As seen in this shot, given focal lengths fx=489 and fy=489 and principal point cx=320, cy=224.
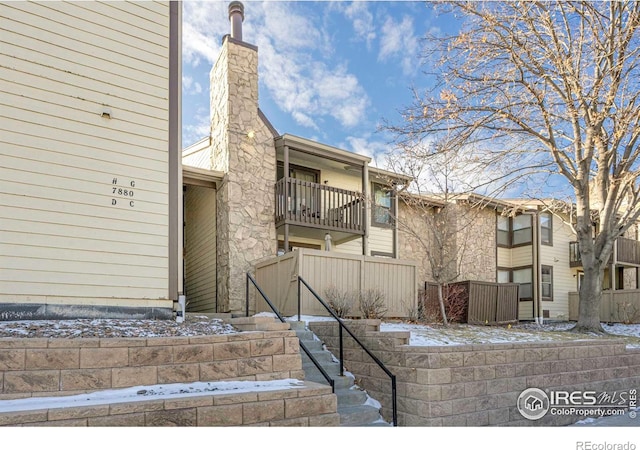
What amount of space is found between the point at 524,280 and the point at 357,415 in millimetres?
15647

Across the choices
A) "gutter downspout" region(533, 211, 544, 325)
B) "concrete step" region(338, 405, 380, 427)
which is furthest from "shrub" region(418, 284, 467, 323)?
"concrete step" region(338, 405, 380, 427)

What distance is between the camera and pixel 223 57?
12.9m

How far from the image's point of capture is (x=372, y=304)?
374 inches

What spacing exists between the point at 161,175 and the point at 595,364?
7067mm

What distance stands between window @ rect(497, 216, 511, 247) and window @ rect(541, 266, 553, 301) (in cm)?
183

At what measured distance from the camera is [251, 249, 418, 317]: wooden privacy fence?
9258 millimetres

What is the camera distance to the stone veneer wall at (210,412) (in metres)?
3.69

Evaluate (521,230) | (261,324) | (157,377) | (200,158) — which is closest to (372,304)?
(261,324)

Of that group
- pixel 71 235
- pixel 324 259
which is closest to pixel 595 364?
pixel 324 259

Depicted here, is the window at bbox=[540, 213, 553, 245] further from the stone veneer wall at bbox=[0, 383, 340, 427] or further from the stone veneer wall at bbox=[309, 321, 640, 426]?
the stone veneer wall at bbox=[0, 383, 340, 427]

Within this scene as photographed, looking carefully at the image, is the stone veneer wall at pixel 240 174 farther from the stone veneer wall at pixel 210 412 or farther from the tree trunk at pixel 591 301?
the tree trunk at pixel 591 301

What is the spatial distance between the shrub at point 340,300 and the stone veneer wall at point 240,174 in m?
3.08

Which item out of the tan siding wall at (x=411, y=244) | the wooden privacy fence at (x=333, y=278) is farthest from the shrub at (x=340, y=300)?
the tan siding wall at (x=411, y=244)

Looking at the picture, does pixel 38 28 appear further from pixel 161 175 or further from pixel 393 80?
pixel 393 80
